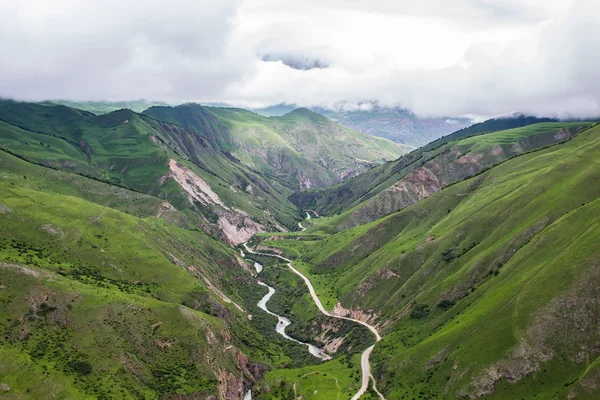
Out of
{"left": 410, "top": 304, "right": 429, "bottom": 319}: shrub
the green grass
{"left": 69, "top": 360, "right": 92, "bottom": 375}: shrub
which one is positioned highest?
{"left": 69, "top": 360, "right": 92, "bottom": 375}: shrub

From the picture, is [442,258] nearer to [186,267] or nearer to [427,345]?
[427,345]

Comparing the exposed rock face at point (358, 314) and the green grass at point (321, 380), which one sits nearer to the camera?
the green grass at point (321, 380)

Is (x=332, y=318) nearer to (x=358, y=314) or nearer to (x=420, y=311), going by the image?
(x=358, y=314)

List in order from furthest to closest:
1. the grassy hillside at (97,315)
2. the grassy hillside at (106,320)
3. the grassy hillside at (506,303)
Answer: the grassy hillside at (106,320)
the grassy hillside at (97,315)
the grassy hillside at (506,303)

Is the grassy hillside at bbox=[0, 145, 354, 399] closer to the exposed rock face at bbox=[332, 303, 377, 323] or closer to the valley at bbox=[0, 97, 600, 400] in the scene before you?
the valley at bbox=[0, 97, 600, 400]

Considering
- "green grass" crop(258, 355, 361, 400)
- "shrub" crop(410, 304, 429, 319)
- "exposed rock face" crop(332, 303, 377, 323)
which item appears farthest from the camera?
"exposed rock face" crop(332, 303, 377, 323)

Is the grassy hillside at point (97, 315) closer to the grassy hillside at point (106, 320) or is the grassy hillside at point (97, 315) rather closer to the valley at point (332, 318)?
the grassy hillside at point (106, 320)

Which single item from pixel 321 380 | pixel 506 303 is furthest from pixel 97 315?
pixel 506 303

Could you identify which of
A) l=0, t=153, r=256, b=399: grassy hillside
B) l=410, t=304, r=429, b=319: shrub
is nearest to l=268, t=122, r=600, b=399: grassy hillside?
l=410, t=304, r=429, b=319: shrub

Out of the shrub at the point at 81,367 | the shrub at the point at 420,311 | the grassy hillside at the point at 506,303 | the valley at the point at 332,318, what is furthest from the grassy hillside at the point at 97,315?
the shrub at the point at 420,311
